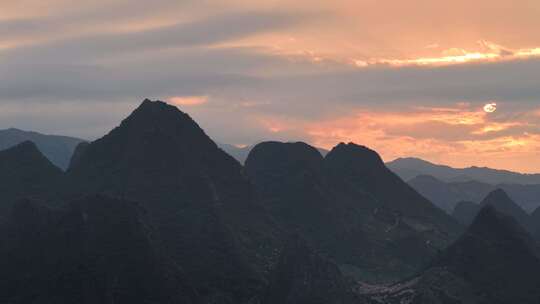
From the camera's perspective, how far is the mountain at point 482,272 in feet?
524

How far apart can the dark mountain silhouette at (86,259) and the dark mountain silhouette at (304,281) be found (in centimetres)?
1853

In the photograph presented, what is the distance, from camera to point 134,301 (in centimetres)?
13688

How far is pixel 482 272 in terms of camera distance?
167m

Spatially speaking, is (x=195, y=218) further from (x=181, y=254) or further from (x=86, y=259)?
(x=86, y=259)

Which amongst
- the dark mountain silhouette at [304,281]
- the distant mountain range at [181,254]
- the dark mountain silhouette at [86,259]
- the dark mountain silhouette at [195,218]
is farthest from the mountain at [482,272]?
the dark mountain silhouette at [86,259]

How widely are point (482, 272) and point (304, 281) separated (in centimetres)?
4038

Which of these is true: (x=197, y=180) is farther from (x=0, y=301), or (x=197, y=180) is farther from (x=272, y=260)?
(x=0, y=301)

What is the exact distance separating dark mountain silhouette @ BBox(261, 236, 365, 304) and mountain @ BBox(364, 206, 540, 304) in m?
14.9

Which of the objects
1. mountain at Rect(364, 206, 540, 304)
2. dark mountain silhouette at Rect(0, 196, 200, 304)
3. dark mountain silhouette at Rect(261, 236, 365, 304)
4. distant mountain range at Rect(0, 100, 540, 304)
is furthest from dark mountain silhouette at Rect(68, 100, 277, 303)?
mountain at Rect(364, 206, 540, 304)

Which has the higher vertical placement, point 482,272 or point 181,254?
point 181,254

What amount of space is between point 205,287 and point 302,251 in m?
20.8

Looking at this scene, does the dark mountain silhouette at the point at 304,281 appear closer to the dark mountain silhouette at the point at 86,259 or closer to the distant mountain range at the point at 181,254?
the distant mountain range at the point at 181,254

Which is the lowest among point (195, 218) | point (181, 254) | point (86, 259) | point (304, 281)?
point (304, 281)

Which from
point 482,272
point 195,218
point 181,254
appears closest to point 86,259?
point 181,254
